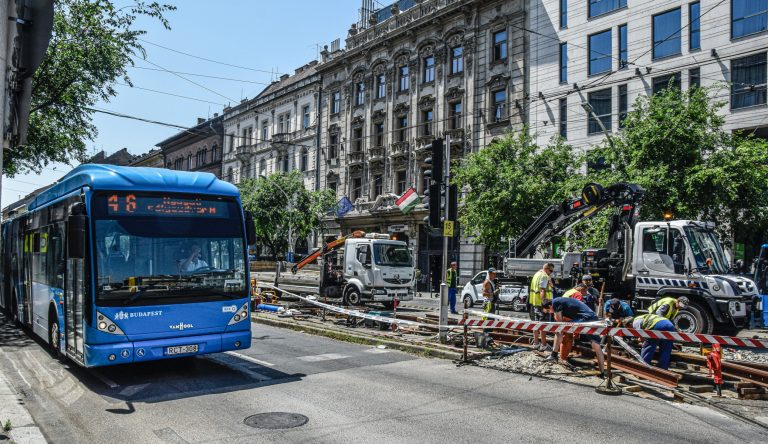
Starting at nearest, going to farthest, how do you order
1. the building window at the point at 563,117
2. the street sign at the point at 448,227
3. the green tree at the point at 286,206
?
the street sign at the point at 448,227
the building window at the point at 563,117
the green tree at the point at 286,206

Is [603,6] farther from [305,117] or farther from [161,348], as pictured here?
[161,348]

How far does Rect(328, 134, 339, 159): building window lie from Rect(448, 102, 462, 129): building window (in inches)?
436

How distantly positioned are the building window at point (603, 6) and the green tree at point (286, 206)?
20.3 meters

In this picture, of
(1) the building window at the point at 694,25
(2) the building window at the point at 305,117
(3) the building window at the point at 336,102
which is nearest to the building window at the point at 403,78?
(3) the building window at the point at 336,102

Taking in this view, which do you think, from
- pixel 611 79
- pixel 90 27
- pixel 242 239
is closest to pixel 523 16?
pixel 611 79

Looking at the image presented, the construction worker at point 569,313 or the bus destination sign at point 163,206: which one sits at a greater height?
the bus destination sign at point 163,206

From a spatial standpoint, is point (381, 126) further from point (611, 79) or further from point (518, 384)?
point (518, 384)

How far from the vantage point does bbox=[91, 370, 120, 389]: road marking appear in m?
8.87

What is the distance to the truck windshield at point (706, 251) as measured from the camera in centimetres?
1345

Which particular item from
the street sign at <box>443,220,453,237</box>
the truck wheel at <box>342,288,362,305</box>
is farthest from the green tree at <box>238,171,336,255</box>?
the street sign at <box>443,220,453,237</box>

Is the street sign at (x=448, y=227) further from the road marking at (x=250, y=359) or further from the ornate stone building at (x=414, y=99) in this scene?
the ornate stone building at (x=414, y=99)

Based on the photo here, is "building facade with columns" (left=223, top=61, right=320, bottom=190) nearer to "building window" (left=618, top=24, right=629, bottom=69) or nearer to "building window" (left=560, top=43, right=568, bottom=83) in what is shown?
"building window" (left=560, top=43, right=568, bottom=83)

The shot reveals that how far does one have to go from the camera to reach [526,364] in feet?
34.1

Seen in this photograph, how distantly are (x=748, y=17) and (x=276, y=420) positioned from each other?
24875 millimetres
